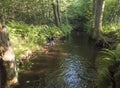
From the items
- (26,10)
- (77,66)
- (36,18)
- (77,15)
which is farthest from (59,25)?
(77,66)

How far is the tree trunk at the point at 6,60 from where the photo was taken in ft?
27.6

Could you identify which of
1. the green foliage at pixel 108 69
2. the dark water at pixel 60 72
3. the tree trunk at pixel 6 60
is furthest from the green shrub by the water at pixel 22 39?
the green foliage at pixel 108 69

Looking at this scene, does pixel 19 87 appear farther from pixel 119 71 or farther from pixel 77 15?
pixel 77 15

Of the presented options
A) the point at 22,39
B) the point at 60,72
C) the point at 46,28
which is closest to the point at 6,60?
the point at 60,72

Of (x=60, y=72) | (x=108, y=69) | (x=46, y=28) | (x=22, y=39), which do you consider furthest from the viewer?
(x=46, y=28)

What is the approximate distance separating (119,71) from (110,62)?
0.88m

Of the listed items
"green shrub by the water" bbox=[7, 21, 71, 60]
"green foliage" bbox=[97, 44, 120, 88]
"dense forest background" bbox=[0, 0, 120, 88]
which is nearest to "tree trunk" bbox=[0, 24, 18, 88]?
"dense forest background" bbox=[0, 0, 120, 88]

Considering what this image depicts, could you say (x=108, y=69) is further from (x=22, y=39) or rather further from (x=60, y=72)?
(x=22, y=39)

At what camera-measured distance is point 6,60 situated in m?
8.52

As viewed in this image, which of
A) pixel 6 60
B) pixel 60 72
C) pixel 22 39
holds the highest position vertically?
pixel 6 60

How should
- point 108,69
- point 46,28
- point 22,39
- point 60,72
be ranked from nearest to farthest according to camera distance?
point 108,69, point 60,72, point 22,39, point 46,28

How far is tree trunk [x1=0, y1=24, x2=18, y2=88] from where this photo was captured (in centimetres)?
840

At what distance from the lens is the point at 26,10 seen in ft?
86.3

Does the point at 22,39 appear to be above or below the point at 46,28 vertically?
above
